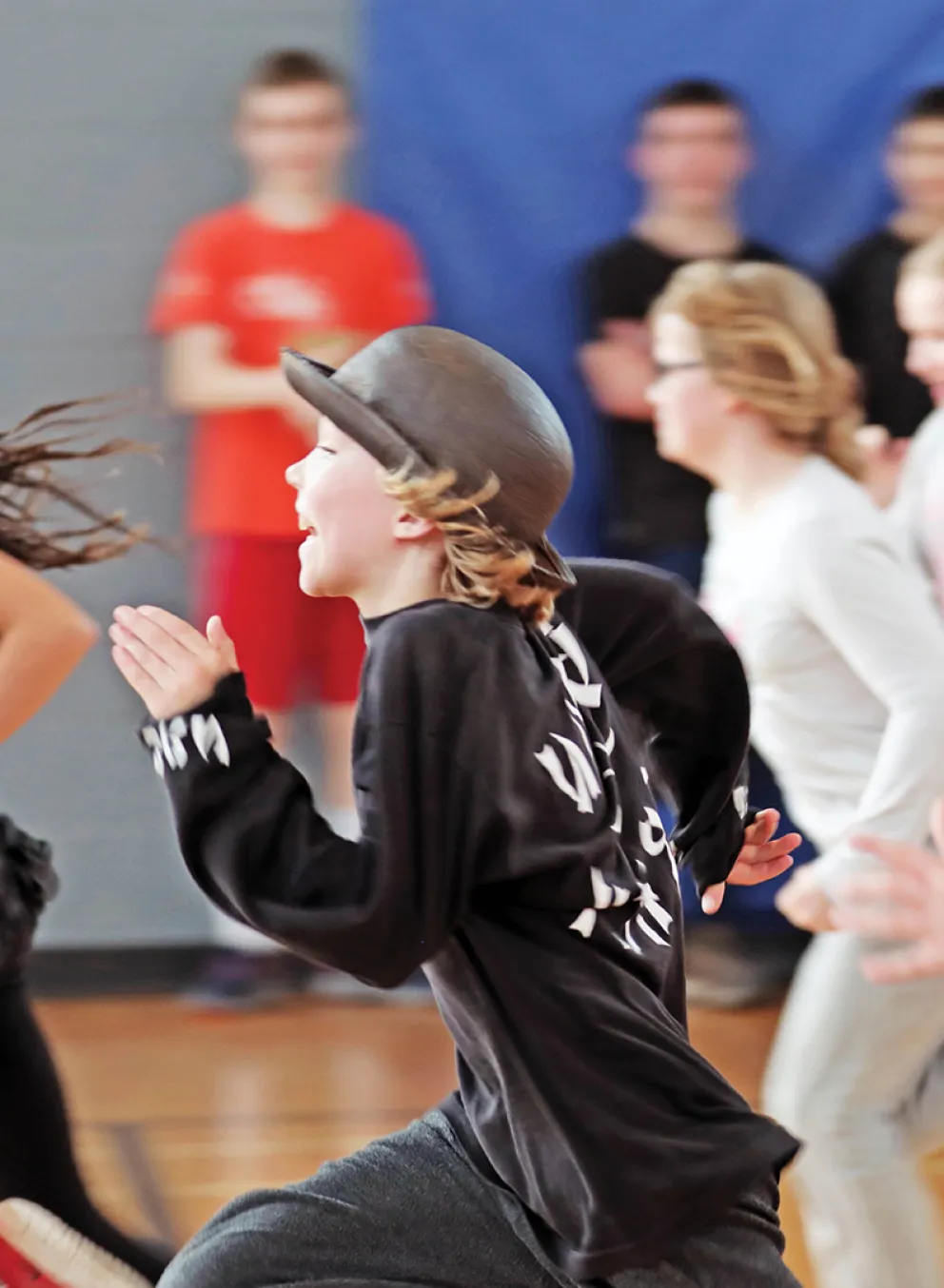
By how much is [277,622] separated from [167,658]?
8.99ft

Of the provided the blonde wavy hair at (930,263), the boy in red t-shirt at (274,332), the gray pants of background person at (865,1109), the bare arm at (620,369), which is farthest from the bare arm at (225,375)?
the gray pants of background person at (865,1109)

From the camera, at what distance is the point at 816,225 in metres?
4.51

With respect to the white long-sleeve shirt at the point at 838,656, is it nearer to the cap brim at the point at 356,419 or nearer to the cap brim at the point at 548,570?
the cap brim at the point at 548,570

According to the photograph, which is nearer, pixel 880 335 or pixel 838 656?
pixel 838 656

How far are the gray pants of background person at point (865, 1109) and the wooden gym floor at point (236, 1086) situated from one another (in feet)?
1.49

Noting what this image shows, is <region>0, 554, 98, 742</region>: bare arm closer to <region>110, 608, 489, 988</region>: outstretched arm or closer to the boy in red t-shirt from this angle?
<region>110, 608, 489, 988</region>: outstretched arm

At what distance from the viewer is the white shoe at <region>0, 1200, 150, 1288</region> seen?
7.00ft

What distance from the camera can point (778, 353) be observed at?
2664 mm

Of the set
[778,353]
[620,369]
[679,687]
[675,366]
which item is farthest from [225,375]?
[679,687]

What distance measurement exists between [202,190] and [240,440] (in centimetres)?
67

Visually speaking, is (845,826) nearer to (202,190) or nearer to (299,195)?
(299,195)

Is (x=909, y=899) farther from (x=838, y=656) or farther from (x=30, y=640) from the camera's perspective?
(x=30, y=640)

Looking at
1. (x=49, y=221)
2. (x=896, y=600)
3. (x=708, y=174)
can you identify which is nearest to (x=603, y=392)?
(x=708, y=174)

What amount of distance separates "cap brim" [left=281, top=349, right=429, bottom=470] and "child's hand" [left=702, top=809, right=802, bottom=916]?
62 centimetres
